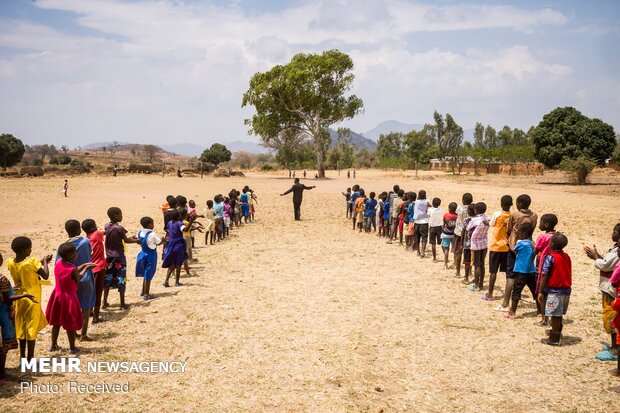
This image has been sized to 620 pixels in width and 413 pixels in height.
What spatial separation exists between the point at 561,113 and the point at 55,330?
152 feet

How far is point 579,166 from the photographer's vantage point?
122 feet

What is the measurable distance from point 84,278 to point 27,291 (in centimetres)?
86

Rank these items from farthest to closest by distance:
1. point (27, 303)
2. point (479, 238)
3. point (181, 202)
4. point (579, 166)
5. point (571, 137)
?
point (571, 137)
point (579, 166)
point (181, 202)
point (479, 238)
point (27, 303)

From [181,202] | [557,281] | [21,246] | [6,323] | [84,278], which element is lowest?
[6,323]

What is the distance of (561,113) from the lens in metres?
41.8

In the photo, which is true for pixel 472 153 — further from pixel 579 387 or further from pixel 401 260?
pixel 579 387

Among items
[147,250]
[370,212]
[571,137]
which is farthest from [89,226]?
[571,137]

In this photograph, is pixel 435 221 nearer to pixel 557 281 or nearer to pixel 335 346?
pixel 557 281

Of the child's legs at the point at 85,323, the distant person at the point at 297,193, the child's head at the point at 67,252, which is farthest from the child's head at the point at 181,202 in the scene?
the distant person at the point at 297,193

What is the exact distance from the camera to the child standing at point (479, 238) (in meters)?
8.70

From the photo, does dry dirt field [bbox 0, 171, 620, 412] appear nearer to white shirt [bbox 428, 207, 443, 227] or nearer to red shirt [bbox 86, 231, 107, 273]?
red shirt [bbox 86, 231, 107, 273]

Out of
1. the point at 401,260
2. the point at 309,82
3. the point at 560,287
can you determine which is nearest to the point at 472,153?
the point at 309,82

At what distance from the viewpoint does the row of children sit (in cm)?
628

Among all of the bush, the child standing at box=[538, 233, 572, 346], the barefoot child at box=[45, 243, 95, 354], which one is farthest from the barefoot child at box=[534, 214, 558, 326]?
Result: the bush
